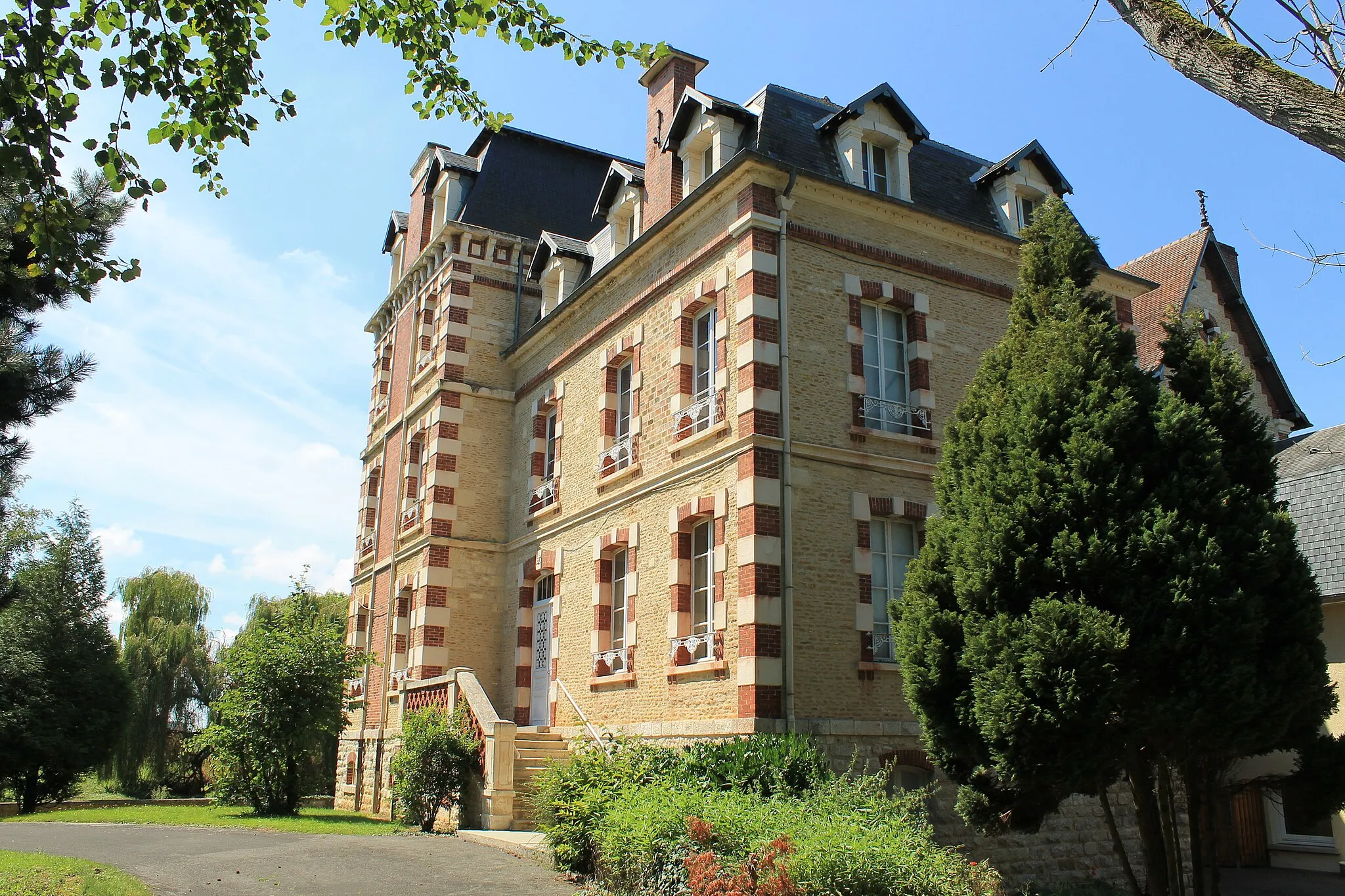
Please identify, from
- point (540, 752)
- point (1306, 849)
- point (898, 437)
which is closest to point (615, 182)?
point (898, 437)

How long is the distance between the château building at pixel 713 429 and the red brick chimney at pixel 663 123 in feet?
0.18

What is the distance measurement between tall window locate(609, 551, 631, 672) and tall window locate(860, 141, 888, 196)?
20.5 ft

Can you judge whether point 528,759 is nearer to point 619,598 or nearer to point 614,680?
point 614,680

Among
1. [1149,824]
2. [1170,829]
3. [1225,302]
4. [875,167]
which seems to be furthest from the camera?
[1225,302]

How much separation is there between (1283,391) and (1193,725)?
14.4 meters

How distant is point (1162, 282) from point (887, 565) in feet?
35.8

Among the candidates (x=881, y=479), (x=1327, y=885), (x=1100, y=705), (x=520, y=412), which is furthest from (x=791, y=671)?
(x=520, y=412)

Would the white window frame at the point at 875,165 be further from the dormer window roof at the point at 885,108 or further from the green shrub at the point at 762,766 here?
the green shrub at the point at 762,766

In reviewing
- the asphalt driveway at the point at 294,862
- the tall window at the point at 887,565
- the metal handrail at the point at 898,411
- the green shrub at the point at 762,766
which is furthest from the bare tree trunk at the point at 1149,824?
the metal handrail at the point at 898,411

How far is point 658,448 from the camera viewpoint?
1439 cm

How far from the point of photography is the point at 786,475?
12328 millimetres

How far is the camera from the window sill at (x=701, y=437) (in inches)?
507

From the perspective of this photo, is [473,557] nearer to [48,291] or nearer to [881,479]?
[881,479]

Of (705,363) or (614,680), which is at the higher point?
(705,363)
